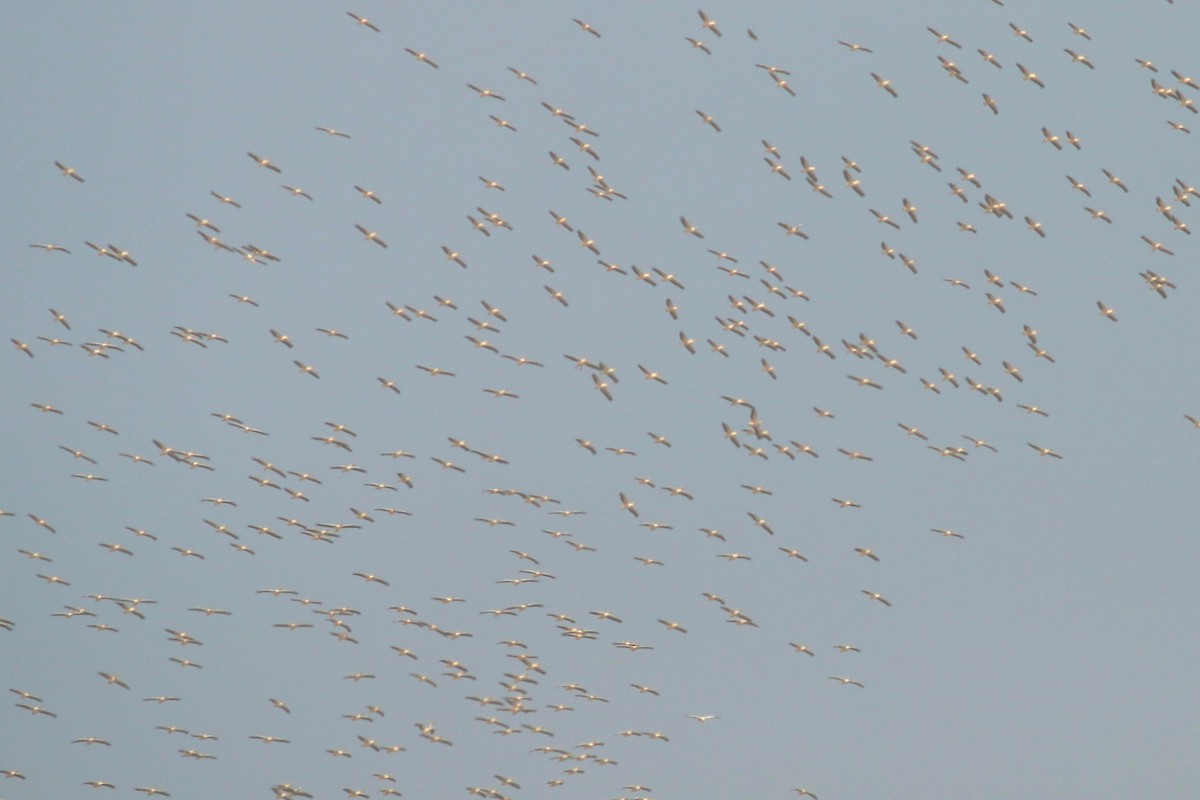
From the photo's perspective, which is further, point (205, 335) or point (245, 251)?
point (245, 251)

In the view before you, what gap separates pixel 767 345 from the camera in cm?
12619

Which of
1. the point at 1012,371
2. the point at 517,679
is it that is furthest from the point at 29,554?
the point at 1012,371

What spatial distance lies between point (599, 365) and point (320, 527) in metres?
27.8

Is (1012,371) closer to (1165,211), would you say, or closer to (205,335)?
(1165,211)

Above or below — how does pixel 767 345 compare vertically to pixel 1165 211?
below

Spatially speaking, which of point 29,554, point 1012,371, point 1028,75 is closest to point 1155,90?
point 1028,75

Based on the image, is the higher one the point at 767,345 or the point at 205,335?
the point at 767,345

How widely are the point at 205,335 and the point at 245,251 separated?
11229 millimetres

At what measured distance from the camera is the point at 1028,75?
121 metres

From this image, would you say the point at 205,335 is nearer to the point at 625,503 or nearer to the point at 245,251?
the point at 245,251

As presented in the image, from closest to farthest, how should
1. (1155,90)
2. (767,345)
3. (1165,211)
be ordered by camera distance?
(1165,211), (1155,90), (767,345)

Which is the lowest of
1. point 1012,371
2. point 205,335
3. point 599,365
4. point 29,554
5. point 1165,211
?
point 29,554

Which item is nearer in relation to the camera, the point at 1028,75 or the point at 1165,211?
the point at 1165,211

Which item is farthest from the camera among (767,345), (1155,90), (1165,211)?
(767,345)
